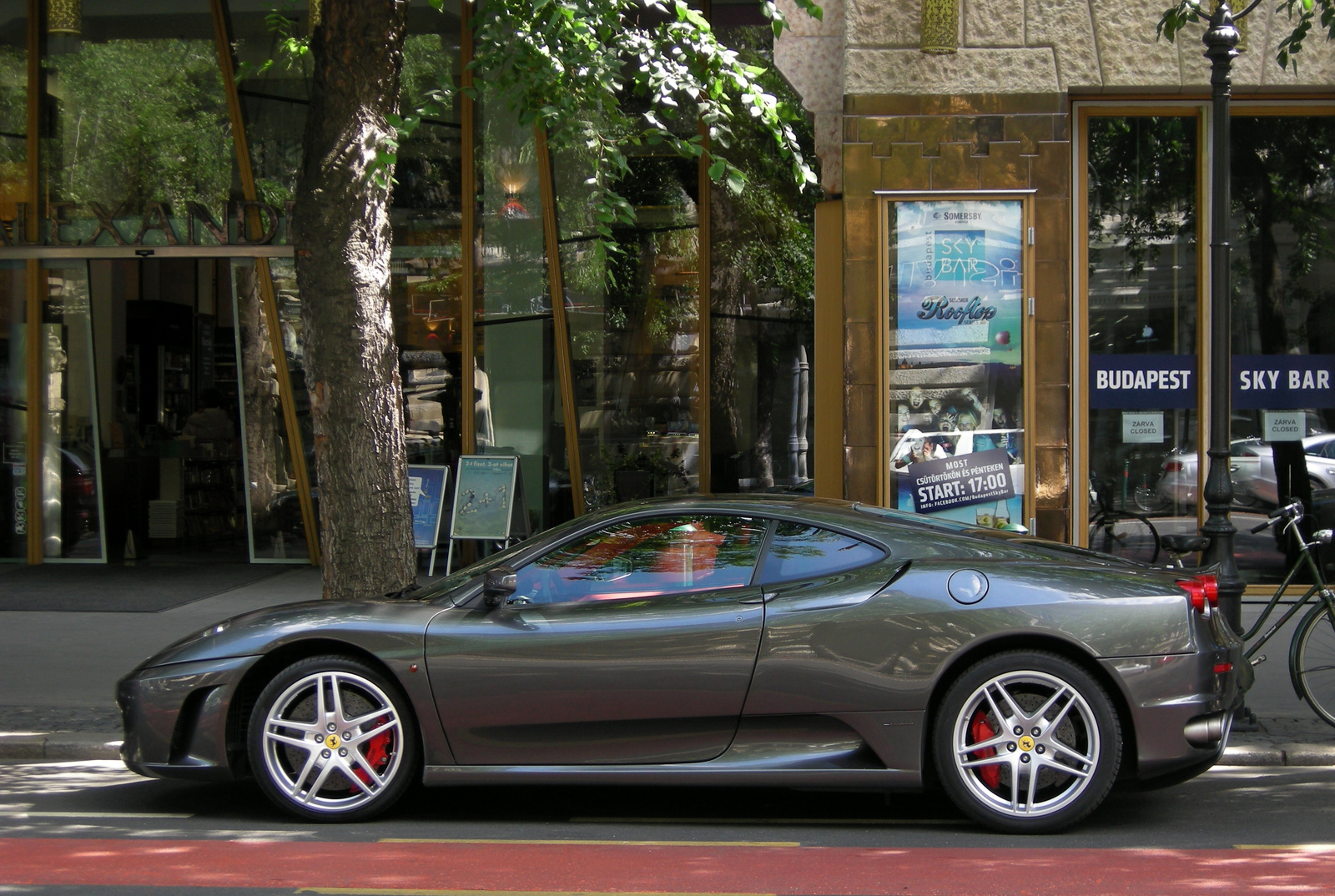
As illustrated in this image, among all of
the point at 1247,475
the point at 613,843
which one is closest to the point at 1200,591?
the point at 613,843

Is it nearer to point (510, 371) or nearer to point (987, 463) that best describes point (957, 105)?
point (987, 463)

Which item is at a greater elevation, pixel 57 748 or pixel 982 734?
pixel 982 734

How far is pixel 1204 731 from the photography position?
4871 millimetres

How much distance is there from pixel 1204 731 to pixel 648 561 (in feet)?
7.60

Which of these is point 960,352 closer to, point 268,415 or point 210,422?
point 268,415

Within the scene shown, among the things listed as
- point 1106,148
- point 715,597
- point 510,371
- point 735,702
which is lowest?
point 735,702

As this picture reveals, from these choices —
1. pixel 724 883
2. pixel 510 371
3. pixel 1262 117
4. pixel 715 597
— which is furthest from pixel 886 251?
pixel 724 883

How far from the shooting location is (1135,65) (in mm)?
10062

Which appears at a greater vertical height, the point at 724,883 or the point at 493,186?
the point at 493,186

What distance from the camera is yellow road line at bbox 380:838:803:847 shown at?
197 inches

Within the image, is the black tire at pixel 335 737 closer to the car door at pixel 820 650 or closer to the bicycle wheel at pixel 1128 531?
the car door at pixel 820 650

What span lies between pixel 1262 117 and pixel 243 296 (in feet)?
32.4

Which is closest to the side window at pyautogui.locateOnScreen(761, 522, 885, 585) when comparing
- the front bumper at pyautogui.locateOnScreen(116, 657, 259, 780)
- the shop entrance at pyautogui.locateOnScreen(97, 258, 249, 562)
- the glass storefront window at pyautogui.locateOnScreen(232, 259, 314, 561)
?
the front bumper at pyautogui.locateOnScreen(116, 657, 259, 780)

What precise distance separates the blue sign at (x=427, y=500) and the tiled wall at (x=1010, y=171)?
15.2 feet
